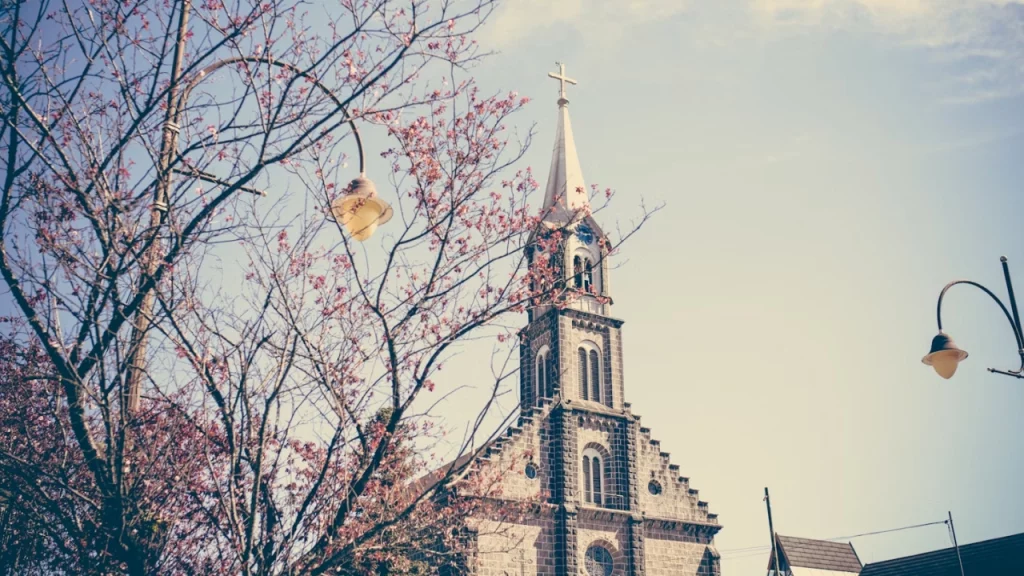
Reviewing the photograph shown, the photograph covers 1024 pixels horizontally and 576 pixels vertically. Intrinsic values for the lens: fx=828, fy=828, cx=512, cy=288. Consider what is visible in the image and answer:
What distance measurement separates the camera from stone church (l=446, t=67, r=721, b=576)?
33.4 m

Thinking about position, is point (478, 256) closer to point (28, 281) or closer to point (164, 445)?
point (164, 445)

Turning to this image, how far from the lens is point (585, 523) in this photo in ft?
113

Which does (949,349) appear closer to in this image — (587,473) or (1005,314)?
(1005,314)

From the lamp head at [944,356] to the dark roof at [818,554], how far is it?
27801mm

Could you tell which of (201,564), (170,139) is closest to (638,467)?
(201,564)

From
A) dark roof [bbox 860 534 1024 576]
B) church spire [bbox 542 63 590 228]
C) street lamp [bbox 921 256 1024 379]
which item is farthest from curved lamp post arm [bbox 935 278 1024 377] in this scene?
church spire [bbox 542 63 590 228]

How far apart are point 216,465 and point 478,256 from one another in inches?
172

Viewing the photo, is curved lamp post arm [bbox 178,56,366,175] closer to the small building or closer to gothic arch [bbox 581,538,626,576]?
gothic arch [bbox 581,538,626,576]

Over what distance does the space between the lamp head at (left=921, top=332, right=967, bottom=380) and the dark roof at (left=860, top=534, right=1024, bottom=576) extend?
73.5ft

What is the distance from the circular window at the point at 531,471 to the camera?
34.9 m

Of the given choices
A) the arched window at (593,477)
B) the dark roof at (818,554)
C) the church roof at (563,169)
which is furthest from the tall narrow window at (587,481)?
the church roof at (563,169)

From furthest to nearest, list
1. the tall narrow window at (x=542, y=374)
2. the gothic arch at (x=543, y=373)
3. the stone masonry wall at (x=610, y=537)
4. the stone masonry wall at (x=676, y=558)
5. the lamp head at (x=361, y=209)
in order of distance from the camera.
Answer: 1. the tall narrow window at (x=542, y=374)
2. the gothic arch at (x=543, y=373)
3. the stone masonry wall at (x=676, y=558)
4. the stone masonry wall at (x=610, y=537)
5. the lamp head at (x=361, y=209)

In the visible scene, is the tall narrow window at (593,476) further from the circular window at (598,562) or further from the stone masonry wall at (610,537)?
the circular window at (598,562)

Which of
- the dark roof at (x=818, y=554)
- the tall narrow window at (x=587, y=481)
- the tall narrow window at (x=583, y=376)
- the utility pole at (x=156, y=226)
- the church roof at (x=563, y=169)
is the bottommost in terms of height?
the utility pole at (x=156, y=226)
